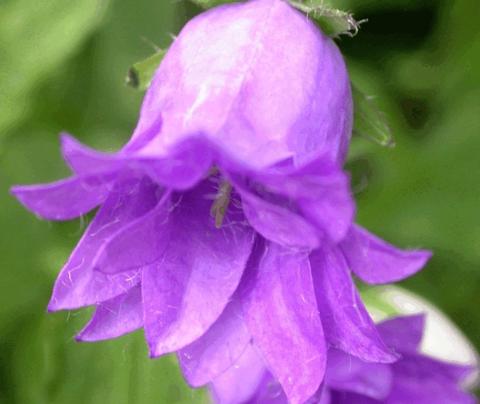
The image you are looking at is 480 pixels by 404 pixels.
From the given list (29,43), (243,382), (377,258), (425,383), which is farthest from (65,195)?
(29,43)

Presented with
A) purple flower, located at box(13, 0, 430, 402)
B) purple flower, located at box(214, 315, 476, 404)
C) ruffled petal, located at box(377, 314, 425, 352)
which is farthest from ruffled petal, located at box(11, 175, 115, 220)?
ruffled petal, located at box(377, 314, 425, 352)

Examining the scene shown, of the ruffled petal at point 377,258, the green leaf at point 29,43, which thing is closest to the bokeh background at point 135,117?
the green leaf at point 29,43

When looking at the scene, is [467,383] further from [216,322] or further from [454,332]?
[216,322]

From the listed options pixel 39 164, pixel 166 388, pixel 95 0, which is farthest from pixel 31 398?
pixel 95 0

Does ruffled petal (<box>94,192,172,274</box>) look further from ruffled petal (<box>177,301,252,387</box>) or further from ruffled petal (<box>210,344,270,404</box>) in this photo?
ruffled petal (<box>210,344,270,404</box>)

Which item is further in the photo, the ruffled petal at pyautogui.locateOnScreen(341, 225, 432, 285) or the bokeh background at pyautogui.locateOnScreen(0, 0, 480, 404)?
the bokeh background at pyautogui.locateOnScreen(0, 0, 480, 404)

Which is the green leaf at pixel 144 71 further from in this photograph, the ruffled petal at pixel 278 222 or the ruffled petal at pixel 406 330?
the ruffled petal at pixel 406 330

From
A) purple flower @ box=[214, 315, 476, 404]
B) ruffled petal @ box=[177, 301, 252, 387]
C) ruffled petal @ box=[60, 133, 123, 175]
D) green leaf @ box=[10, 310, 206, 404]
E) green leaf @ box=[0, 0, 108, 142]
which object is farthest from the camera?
green leaf @ box=[0, 0, 108, 142]
